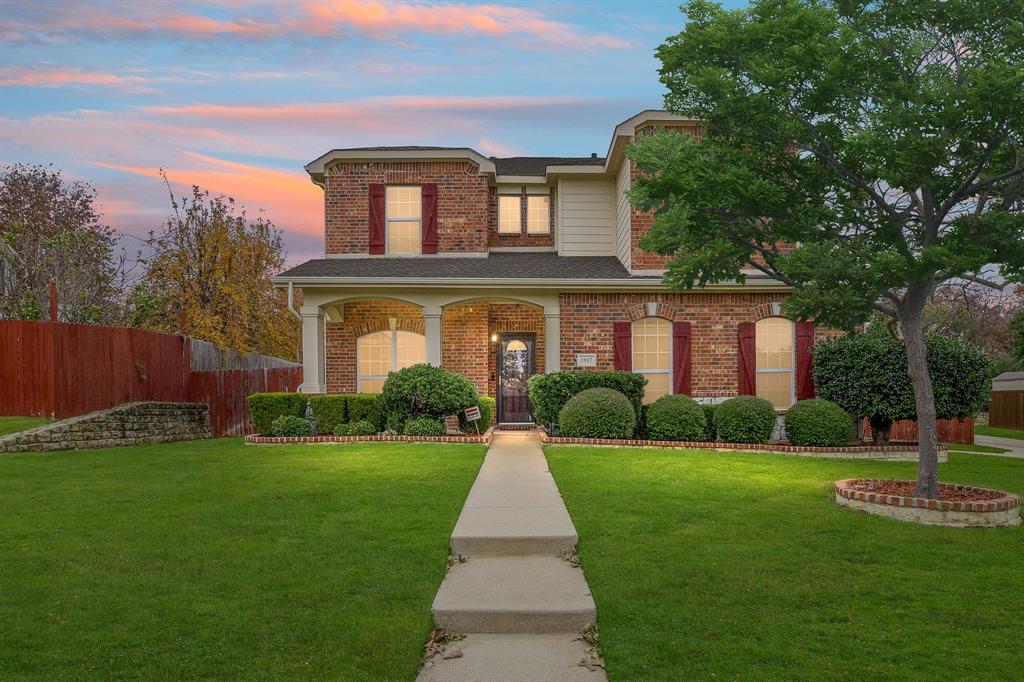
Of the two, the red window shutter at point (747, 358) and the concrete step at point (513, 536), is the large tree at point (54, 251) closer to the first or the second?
the red window shutter at point (747, 358)

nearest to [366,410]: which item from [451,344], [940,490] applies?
[451,344]

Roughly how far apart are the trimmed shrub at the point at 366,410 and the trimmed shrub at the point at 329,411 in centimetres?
16

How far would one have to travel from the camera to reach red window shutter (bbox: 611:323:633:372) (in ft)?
57.7

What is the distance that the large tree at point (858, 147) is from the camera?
8.48m

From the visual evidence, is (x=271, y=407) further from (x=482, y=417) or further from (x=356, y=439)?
(x=482, y=417)

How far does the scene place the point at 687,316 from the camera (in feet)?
58.2

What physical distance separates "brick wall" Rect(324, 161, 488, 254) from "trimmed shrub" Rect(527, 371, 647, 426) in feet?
17.5

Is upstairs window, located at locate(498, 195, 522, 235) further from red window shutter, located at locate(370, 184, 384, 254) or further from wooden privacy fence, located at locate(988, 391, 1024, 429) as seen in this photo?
wooden privacy fence, located at locate(988, 391, 1024, 429)

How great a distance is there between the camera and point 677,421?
14547 millimetres

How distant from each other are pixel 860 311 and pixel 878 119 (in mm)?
2417

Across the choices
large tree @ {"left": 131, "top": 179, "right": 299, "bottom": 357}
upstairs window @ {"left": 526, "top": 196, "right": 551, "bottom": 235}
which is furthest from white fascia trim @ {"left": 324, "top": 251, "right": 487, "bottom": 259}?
large tree @ {"left": 131, "top": 179, "right": 299, "bottom": 357}

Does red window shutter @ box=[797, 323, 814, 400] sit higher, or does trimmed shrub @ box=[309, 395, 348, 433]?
red window shutter @ box=[797, 323, 814, 400]

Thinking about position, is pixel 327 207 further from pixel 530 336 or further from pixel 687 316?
pixel 687 316

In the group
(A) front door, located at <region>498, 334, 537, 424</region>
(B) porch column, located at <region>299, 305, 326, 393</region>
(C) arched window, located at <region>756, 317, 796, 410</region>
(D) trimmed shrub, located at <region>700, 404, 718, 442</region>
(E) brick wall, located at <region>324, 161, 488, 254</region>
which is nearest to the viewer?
(D) trimmed shrub, located at <region>700, 404, 718, 442</region>
